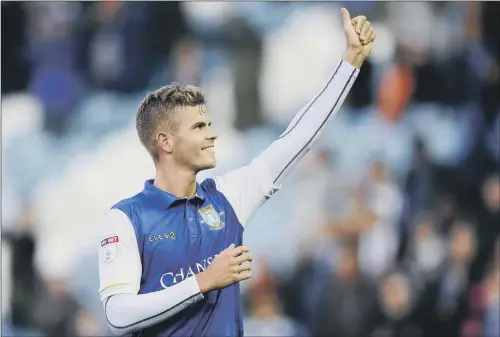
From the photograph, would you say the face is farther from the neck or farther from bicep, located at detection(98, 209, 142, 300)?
bicep, located at detection(98, 209, 142, 300)

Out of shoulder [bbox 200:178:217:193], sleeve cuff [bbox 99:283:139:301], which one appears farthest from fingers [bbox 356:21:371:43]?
sleeve cuff [bbox 99:283:139:301]

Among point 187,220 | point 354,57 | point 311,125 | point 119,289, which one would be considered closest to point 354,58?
point 354,57

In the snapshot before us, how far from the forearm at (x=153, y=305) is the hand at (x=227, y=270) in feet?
0.17

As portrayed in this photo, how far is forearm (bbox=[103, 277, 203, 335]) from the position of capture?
349 centimetres

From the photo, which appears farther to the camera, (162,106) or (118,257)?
(162,106)

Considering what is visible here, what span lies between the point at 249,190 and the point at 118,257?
2.12 ft

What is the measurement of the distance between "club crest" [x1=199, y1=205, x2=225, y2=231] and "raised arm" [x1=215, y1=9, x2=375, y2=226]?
0.11 metres

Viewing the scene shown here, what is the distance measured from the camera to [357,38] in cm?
396

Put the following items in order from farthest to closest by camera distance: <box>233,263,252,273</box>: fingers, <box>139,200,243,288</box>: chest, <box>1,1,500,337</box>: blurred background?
<box>1,1,500,337</box>: blurred background → <box>139,200,243,288</box>: chest → <box>233,263,252,273</box>: fingers

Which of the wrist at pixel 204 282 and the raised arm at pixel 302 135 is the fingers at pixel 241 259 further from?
the raised arm at pixel 302 135

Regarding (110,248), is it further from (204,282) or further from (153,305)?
(204,282)

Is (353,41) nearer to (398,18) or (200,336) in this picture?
(200,336)

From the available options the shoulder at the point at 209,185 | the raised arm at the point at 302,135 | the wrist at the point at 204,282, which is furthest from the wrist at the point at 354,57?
the wrist at the point at 204,282

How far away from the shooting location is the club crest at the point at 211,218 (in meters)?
3.83
